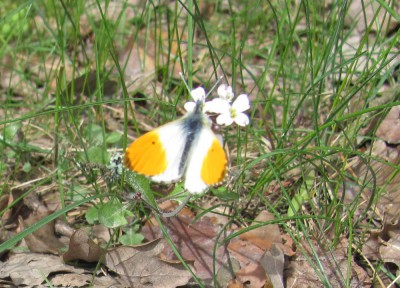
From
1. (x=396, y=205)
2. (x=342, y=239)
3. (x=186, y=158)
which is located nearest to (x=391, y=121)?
(x=396, y=205)

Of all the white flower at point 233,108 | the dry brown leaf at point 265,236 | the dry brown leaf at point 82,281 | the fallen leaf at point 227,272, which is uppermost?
the white flower at point 233,108

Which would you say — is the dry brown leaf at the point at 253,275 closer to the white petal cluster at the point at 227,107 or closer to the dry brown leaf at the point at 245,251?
the dry brown leaf at the point at 245,251

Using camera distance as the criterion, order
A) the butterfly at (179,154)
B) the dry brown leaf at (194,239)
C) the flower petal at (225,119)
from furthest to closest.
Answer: the dry brown leaf at (194,239) < the flower petal at (225,119) < the butterfly at (179,154)

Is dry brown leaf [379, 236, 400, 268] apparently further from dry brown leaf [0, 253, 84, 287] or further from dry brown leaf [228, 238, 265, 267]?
dry brown leaf [0, 253, 84, 287]

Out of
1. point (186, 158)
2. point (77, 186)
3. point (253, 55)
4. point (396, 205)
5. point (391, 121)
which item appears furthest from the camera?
point (253, 55)

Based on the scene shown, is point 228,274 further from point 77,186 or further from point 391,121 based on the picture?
point 391,121

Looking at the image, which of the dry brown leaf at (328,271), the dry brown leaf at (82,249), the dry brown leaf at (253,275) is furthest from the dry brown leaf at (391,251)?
the dry brown leaf at (82,249)

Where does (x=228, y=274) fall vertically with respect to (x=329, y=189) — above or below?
below
